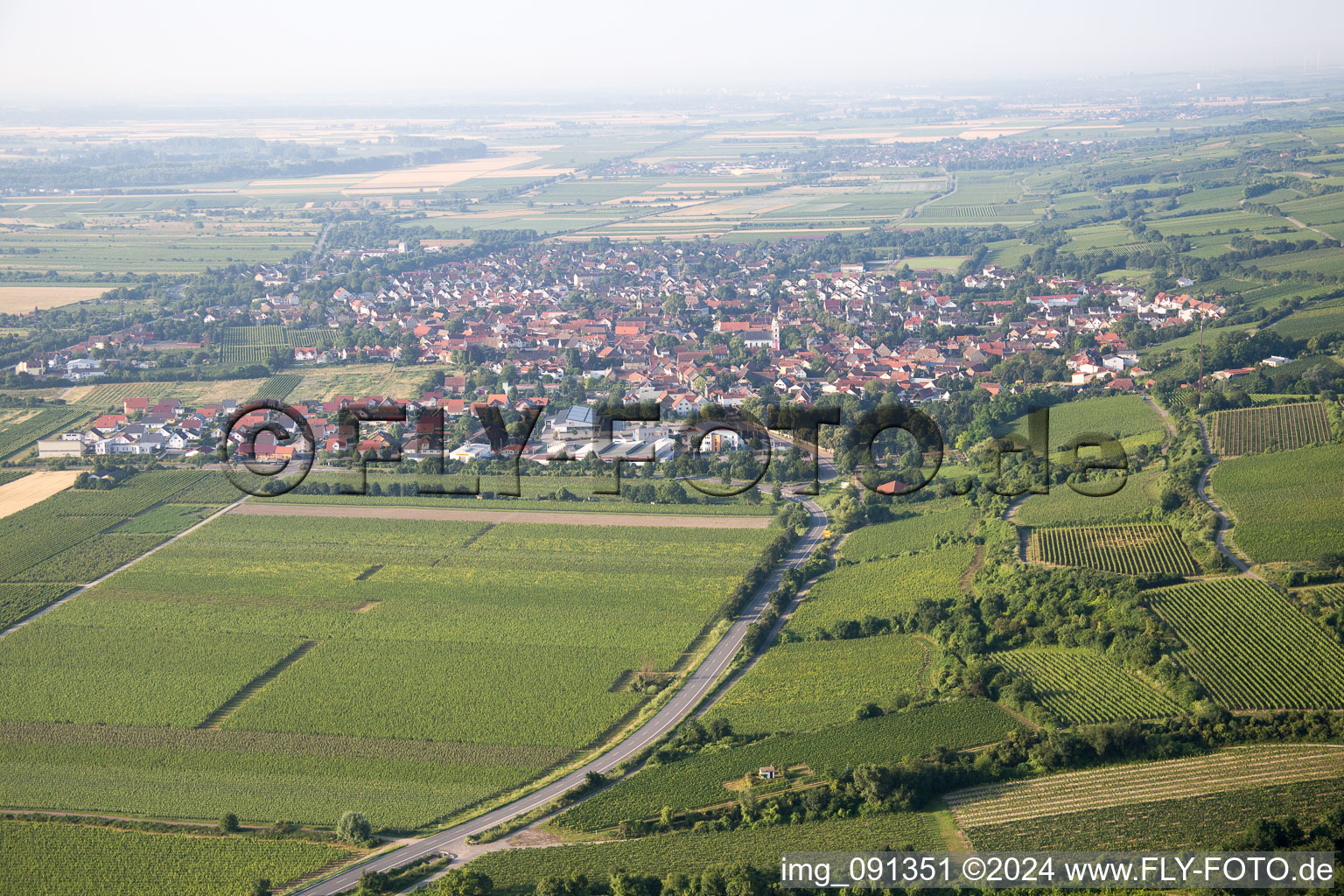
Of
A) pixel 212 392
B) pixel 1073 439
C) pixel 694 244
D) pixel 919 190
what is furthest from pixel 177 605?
pixel 919 190

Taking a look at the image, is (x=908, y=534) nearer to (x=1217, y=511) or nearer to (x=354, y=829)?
(x=1217, y=511)

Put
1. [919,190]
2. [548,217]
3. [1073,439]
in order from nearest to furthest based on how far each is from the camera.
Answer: [1073,439] < [548,217] < [919,190]

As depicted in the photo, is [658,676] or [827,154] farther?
[827,154]

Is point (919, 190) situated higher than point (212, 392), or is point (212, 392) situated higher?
point (919, 190)

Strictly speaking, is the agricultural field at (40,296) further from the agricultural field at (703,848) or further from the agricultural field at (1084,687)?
the agricultural field at (1084,687)

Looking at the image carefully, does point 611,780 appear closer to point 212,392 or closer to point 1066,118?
point 212,392

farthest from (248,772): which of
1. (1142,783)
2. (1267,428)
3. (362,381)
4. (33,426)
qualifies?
(362,381)

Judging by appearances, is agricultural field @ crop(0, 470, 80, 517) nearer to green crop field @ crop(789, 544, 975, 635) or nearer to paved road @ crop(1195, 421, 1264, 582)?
green crop field @ crop(789, 544, 975, 635)
